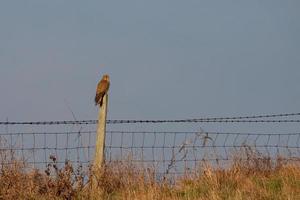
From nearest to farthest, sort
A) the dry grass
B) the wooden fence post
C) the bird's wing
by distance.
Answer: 1. the dry grass
2. the wooden fence post
3. the bird's wing

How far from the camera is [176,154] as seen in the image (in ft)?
35.6

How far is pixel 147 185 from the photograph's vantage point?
1013cm

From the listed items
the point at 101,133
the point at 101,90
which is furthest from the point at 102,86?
the point at 101,133

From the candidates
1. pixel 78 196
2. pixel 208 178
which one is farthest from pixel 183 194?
pixel 78 196

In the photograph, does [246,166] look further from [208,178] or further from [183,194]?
[183,194]

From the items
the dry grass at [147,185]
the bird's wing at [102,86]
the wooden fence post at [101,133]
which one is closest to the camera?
the dry grass at [147,185]

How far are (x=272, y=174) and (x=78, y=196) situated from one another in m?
3.63

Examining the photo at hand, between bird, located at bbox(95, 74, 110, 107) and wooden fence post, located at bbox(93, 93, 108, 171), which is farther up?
bird, located at bbox(95, 74, 110, 107)

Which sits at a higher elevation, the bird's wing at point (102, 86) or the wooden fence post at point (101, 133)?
the bird's wing at point (102, 86)

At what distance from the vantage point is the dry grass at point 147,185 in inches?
367

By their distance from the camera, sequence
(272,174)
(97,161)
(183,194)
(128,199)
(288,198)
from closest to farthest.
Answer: (288,198) < (128,199) < (183,194) < (97,161) < (272,174)

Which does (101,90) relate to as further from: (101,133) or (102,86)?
(101,133)

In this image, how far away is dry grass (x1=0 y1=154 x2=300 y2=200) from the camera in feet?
30.6

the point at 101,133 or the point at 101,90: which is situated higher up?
the point at 101,90
